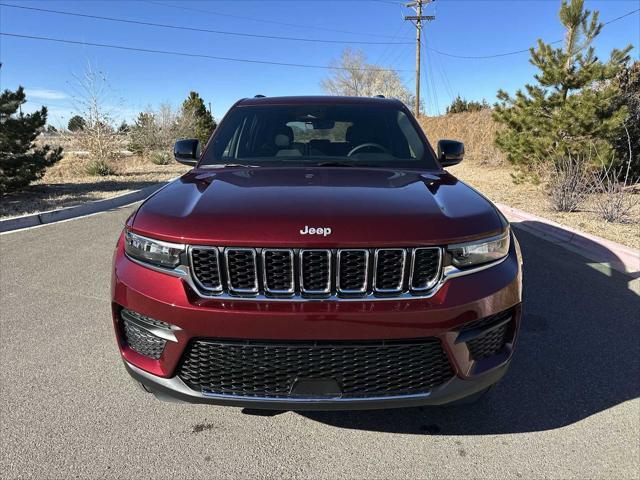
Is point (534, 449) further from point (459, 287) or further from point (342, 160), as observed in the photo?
point (342, 160)

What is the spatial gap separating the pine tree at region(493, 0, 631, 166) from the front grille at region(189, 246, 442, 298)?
959 cm

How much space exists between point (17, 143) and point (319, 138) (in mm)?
10415

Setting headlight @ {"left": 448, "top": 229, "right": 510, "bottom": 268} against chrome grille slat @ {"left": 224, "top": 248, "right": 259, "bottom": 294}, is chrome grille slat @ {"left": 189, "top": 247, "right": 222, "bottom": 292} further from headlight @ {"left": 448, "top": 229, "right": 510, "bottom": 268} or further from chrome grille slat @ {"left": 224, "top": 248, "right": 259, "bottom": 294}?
headlight @ {"left": 448, "top": 229, "right": 510, "bottom": 268}

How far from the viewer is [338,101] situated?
12.6 feet

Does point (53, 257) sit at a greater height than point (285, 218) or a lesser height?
Answer: lesser

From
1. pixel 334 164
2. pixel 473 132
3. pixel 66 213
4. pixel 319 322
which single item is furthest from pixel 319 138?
pixel 473 132

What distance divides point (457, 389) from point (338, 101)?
2.59 metres

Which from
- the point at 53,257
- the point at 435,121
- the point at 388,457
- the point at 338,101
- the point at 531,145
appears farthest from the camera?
the point at 435,121

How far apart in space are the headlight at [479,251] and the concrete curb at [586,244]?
3738 mm

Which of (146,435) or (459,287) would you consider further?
(146,435)

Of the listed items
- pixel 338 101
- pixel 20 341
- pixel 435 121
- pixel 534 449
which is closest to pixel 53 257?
pixel 20 341

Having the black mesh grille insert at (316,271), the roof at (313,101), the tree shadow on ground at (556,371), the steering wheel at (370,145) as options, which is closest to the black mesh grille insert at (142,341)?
the black mesh grille insert at (316,271)

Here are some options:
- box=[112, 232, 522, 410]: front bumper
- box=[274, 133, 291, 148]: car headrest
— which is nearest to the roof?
box=[274, 133, 291, 148]: car headrest

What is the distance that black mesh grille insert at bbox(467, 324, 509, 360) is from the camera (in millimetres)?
2072
